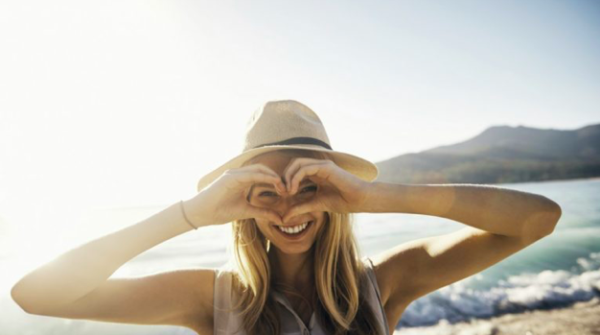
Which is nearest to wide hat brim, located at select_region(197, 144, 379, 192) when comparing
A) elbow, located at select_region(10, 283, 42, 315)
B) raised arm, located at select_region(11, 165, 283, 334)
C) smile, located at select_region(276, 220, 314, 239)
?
raised arm, located at select_region(11, 165, 283, 334)

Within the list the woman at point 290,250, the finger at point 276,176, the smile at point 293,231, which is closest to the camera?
the woman at point 290,250

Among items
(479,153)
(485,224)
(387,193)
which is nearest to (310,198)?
(387,193)

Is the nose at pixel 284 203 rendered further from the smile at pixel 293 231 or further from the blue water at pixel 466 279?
the blue water at pixel 466 279

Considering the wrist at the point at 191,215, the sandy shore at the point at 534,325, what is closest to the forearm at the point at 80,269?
the wrist at the point at 191,215

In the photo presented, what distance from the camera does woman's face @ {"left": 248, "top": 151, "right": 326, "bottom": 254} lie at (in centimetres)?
216

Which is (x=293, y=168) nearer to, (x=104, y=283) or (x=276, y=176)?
(x=276, y=176)

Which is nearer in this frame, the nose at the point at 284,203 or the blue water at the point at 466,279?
the nose at the point at 284,203

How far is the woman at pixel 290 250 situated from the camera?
1825 mm

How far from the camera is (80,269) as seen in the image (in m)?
1.73

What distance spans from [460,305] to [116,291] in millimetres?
6695

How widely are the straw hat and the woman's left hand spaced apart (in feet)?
0.49

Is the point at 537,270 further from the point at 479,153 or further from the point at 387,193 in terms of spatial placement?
the point at 479,153

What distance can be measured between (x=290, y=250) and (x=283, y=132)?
0.92 meters

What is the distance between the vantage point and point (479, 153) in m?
83.9
